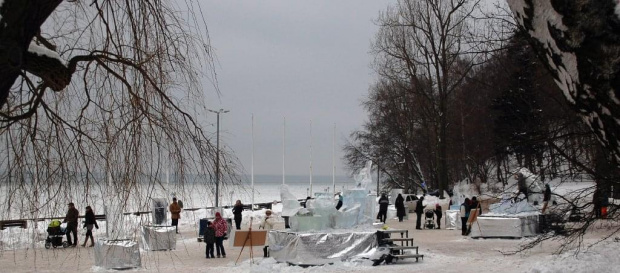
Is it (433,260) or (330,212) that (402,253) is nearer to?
(433,260)

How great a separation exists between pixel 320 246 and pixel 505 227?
29.8ft

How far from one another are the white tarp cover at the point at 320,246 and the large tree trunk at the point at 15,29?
16.0 meters

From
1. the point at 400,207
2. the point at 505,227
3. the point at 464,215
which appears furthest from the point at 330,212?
the point at 400,207

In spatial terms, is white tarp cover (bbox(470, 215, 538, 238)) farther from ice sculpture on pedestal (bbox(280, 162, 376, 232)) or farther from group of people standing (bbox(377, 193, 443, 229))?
group of people standing (bbox(377, 193, 443, 229))

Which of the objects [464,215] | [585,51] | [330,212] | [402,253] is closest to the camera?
A: [585,51]

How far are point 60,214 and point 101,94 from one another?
45.3 inches

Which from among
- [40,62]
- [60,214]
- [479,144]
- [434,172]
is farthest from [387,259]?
[434,172]

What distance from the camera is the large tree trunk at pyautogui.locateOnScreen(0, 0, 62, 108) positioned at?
3498 millimetres

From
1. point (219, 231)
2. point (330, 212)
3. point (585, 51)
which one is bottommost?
point (219, 231)

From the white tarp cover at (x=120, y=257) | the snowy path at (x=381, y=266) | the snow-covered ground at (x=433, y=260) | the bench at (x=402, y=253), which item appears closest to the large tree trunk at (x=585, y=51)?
the snow-covered ground at (x=433, y=260)

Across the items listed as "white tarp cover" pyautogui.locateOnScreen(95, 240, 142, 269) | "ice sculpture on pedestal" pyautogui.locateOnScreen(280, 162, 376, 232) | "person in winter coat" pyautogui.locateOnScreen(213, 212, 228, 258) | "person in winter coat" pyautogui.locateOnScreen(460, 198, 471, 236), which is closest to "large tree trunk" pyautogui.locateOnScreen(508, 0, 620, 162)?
"white tarp cover" pyautogui.locateOnScreen(95, 240, 142, 269)

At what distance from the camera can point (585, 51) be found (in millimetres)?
2170

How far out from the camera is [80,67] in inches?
253

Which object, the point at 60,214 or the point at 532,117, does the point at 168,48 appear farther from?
the point at 532,117
